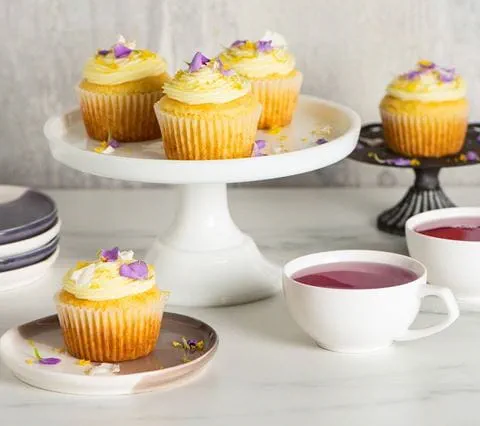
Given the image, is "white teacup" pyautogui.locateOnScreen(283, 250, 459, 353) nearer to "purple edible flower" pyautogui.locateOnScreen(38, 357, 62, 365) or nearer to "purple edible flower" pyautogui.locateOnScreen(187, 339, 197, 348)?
"purple edible flower" pyautogui.locateOnScreen(187, 339, 197, 348)

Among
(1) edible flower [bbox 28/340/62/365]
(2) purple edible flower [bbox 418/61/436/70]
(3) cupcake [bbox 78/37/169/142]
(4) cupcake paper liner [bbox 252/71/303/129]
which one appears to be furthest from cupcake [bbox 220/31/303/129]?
(1) edible flower [bbox 28/340/62/365]

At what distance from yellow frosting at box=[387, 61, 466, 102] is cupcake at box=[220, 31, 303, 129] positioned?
0.56 feet

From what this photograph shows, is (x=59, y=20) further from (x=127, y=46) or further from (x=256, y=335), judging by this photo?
(x=256, y=335)

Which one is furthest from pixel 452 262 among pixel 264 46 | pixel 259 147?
pixel 264 46

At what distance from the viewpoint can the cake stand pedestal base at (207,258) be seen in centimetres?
136

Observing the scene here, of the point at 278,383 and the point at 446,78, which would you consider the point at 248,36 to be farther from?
the point at 278,383

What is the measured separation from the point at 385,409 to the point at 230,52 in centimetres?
56

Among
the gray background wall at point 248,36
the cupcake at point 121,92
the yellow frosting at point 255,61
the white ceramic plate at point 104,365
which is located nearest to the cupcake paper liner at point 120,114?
the cupcake at point 121,92

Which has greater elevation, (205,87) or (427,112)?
(205,87)

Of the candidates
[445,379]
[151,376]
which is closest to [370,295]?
[445,379]

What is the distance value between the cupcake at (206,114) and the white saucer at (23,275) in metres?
0.24

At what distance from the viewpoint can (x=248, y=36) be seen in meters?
1.77

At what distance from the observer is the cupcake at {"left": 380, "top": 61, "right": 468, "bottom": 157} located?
61.1 inches

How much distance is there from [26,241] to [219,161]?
292mm
